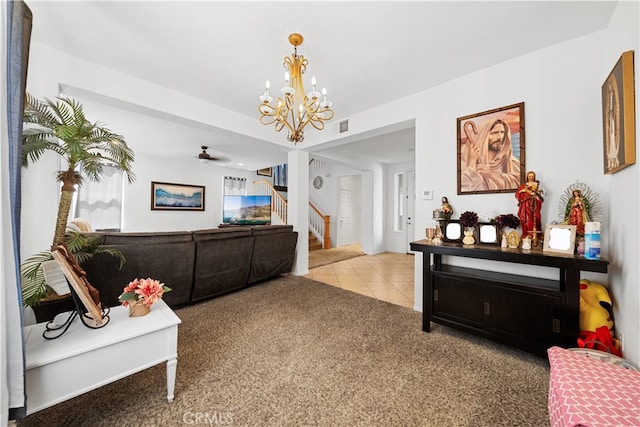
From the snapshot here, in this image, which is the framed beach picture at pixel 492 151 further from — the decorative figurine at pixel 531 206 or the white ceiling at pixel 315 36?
the white ceiling at pixel 315 36

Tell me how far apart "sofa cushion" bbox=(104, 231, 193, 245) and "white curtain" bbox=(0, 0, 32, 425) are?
1456mm

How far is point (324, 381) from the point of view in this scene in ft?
5.01

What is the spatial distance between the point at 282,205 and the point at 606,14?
18.9ft

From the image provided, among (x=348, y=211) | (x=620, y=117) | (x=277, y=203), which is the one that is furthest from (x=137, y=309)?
(x=348, y=211)

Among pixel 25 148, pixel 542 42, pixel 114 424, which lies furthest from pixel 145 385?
pixel 542 42

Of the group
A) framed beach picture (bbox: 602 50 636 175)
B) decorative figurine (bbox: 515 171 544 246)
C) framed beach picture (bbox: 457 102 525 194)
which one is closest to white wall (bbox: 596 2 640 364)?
framed beach picture (bbox: 602 50 636 175)

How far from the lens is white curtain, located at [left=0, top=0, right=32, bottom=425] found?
0.88 m

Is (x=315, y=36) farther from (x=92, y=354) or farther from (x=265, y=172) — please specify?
(x=265, y=172)

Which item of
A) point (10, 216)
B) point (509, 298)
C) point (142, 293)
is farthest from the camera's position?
point (509, 298)

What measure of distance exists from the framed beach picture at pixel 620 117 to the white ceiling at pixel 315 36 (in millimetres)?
609

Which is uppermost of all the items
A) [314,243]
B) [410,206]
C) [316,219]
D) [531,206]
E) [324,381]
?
[410,206]

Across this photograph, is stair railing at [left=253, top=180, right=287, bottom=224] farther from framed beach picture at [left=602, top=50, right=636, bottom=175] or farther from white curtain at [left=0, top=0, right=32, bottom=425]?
framed beach picture at [left=602, top=50, right=636, bottom=175]

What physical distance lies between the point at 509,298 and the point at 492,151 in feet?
4.37

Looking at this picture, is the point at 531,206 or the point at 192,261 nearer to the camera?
the point at 531,206
